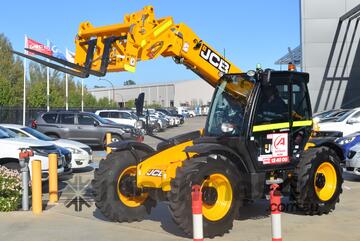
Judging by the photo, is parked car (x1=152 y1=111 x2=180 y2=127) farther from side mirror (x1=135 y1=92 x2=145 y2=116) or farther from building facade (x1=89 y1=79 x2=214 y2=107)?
building facade (x1=89 y1=79 x2=214 y2=107)

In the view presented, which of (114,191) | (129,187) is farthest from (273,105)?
(114,191)

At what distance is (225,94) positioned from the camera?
8.52m

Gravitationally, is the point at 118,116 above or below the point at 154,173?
above

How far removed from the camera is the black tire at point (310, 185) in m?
8.46

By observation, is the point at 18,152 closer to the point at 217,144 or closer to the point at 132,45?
the point at 132,45

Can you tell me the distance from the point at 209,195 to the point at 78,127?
57.4 feet

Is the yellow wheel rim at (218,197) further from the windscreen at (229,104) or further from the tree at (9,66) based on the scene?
the tree at (9,66)

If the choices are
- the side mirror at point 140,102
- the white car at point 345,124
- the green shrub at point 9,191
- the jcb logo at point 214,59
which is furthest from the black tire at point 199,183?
the white car at point 345,124

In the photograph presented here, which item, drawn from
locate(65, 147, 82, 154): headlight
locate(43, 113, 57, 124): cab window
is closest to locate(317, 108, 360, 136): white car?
locate(65, 147, 82, 154): headlight

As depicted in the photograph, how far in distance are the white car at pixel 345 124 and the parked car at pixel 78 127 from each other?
27.2ft

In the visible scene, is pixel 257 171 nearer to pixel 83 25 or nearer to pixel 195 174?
pixel 195 174

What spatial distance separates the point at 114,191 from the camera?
8.42 meters

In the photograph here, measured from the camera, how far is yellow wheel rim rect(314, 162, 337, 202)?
29.0 feet

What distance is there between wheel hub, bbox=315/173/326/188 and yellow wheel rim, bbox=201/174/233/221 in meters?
2.03
